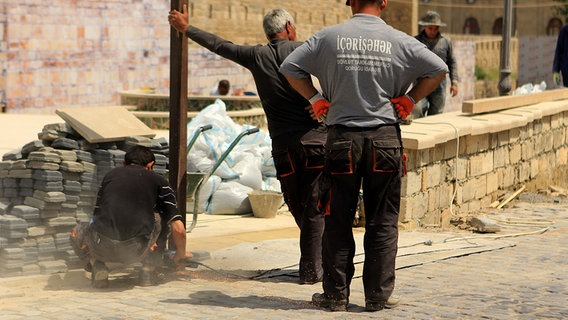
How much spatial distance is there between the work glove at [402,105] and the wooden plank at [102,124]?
2548 mm

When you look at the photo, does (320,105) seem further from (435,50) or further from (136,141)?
(435,50)

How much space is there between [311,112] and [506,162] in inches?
233

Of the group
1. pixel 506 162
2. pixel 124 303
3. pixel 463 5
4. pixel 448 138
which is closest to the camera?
pixel 124 303

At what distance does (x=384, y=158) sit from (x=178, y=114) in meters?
2.01

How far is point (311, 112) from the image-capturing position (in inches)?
290

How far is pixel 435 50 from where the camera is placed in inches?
504

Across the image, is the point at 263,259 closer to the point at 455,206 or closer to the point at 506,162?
the point at 455,206

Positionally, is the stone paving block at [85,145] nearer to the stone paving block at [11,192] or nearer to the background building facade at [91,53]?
the stone paving block at [11,192]

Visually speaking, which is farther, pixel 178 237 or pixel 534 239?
pixel 534 239

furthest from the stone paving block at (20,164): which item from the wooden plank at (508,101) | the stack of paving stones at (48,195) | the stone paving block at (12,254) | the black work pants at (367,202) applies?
the wooden plank at (508,101)

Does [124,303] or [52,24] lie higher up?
[52,24]

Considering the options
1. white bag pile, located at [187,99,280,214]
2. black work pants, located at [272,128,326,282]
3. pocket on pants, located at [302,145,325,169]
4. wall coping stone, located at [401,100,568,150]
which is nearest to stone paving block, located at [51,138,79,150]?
black work pants, located at [272,128,326,282]

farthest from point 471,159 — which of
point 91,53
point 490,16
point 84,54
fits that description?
point 490,16

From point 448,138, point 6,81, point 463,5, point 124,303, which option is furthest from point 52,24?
point 463,5
